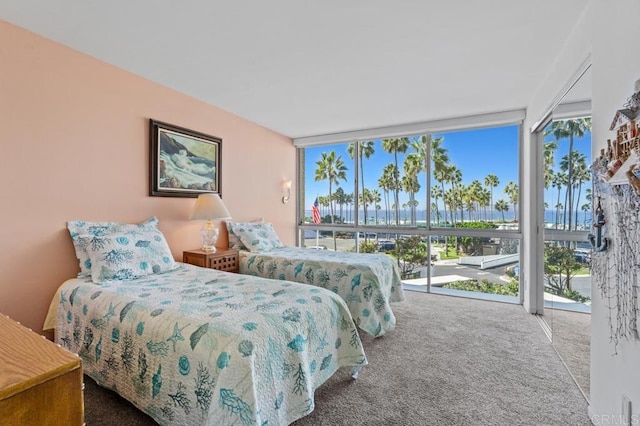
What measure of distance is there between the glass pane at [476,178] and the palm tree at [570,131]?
136cm

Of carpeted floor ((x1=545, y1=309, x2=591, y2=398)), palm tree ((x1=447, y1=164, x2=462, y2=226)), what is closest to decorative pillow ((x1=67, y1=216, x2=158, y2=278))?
carpeted floor ((x1=545, y1=309, x2=591, y2=398))

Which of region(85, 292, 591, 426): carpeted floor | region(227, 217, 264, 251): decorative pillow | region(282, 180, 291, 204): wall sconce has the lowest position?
region(85, 292, 591, 426): carpeted floor

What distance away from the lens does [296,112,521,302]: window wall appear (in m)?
3.94

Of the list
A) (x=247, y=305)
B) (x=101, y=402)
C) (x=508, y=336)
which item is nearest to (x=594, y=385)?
(x=508, y=336)

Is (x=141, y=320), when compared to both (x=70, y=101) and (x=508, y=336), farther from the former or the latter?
(x=508, y=336)

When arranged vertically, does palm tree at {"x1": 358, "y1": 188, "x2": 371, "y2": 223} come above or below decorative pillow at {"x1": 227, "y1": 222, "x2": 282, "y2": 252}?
above

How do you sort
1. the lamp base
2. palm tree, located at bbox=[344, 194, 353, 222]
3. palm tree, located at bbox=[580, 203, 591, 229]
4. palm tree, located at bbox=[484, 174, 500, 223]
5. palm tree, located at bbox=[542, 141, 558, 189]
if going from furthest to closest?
1. palm tree, located at bbox=[344, 194, 353, 222]
2. palm tree, located at bbox=[484, 174, 500, 223]
3. the lamp base
4. palm tree, located at bbox=[542, 141, 558, 189]
5. palm tree, located at bbox=[580, 203, 591, 229]

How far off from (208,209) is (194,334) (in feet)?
6.24

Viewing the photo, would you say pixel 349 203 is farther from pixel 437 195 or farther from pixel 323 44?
pixel 323 44

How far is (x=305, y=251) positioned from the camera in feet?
12.3

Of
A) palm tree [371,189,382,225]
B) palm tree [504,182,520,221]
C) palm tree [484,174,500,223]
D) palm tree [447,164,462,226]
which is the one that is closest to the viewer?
palm tree [504,182,520,221]

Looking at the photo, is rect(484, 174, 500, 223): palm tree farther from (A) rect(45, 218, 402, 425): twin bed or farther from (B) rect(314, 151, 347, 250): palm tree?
(A) rect(45, 218, 402, 425): twin bed

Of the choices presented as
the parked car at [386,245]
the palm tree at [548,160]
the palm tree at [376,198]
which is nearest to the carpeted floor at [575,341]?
the palm tree at [548,160]

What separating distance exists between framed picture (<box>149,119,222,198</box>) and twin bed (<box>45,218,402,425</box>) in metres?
0.71
